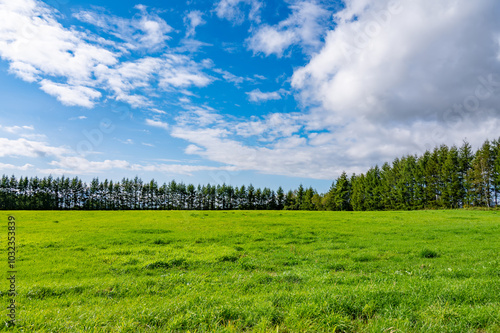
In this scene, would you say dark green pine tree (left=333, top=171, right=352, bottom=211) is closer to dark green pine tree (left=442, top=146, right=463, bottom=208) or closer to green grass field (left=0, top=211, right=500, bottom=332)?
dark green pine tree (left=442, top=146, right=463, bottom=208)

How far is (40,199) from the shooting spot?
114438mm

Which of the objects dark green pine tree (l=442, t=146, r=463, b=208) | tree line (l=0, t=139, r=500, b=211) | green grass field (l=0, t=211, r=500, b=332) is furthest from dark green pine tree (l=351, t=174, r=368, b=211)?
green grass field (l=0, t=211, r=500, b=332)

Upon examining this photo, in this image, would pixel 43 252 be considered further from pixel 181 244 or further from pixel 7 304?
pixel 7 304

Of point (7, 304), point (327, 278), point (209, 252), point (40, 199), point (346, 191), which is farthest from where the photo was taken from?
point (40, 199)

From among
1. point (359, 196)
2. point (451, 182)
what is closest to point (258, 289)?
point (451, 182)

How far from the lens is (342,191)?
329 feet

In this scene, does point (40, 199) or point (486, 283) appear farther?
point (40, 199)

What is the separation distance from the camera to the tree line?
238 ft

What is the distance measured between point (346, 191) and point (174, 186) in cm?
8894

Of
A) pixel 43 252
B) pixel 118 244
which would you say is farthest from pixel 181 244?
pixel 43 252

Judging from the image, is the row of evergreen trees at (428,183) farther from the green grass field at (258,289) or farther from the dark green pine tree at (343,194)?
the green grass field at (258,289)

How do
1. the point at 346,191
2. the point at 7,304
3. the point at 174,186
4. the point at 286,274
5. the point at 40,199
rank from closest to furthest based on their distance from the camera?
the point at 7,304 → the point at 286,274 → the point at 346,191 → the point at 40,199 → the point at 174,186

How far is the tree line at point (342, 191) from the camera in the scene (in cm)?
7269

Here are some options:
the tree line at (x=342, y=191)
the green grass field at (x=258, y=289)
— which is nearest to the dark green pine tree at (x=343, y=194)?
the tree line at (x=342, y=191)
